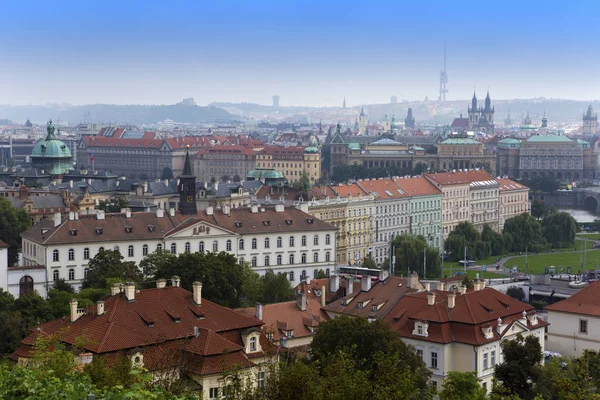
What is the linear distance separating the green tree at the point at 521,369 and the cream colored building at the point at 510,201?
85.3 metres

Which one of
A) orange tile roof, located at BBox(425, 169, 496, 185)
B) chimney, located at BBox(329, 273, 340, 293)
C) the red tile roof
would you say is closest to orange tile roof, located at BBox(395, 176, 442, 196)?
orange tile roof, located at BBox(425, 169, 496, 185)

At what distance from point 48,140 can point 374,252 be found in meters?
45.7

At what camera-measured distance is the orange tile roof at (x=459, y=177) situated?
380ft

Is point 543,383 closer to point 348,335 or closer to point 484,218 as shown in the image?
point 348,335

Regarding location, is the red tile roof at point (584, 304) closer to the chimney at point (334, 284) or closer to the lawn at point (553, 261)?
the chimney at point (334, 284)

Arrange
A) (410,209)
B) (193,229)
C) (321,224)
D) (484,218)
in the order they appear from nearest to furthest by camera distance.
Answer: (193,229) < (321,224) < (410,209) < (484,218)

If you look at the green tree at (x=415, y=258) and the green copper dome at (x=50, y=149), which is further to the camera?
the green copper dome at (x=50, y=149)

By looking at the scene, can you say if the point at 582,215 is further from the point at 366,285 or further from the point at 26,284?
the point at 366,285

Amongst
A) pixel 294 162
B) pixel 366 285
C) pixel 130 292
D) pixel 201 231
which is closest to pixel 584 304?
pixel 366 285

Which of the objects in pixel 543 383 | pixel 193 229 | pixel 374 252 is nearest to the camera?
pixel 543 383

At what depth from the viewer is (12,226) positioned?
7944 cm

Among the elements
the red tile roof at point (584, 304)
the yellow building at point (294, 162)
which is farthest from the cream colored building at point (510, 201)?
the red tile roof at point (584, 304)

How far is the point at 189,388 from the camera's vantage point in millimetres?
30594

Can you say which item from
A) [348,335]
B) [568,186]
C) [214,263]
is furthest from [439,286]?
[568,186]
